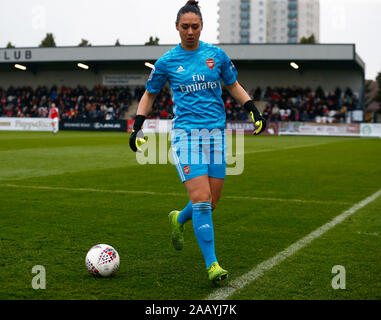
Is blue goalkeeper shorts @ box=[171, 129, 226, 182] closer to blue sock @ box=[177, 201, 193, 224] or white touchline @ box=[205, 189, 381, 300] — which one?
blue sock @ box=[177, 201, 193, 224]

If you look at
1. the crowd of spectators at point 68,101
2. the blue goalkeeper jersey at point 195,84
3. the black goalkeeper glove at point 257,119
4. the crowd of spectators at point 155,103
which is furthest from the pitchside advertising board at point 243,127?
the blue goalkeeper jersey at point 195,84

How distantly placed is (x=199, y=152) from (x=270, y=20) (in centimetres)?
14872

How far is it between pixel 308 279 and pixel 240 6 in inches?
5810

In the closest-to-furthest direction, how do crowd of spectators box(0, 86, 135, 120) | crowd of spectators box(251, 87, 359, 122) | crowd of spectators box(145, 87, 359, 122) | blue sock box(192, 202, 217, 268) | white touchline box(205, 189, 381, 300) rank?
1. white touchline box(205, 189, 381, 300)
2. blue sock box(192, 202, 217, 268)
3. crowd of spectators box(251, 87, 359, 122)
4. crowd of spectators box(145, 87, 359, 122)
5. crowd of spectators box(0, 86, 135, 120)

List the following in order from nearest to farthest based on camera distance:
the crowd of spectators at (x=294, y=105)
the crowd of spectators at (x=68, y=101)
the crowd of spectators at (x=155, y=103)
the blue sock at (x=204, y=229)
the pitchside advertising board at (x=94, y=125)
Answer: the blue sock at (x=204, y=229), the pitchside advertising board at (x=94, y=125), the crowd of spectators at (x=294, y=105), the crowd of spectators at (x=155, y=103), the crowd of spectators at (x=68, y=101)

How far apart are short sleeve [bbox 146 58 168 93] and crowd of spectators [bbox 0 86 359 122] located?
3336 centimetres

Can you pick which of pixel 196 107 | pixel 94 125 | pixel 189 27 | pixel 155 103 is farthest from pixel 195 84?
pixel 155 103

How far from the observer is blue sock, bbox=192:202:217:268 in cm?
410

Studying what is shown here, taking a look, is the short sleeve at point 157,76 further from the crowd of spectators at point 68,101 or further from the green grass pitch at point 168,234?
the crowd of spectators at point 68,101

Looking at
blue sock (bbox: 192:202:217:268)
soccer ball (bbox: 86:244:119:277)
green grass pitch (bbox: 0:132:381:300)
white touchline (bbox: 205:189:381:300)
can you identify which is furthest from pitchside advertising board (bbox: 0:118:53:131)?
blue sock (bbox: 192:202:217:268)

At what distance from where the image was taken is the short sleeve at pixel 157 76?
178 inches

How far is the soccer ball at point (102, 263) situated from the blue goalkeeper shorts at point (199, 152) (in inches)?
34.5

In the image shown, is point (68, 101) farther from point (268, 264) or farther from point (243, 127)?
point (268, 264)
